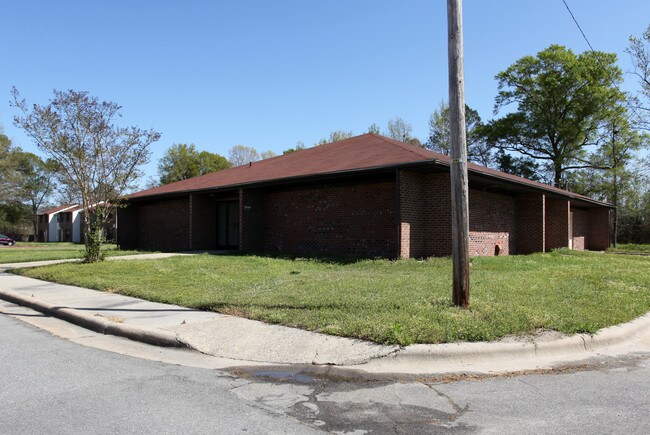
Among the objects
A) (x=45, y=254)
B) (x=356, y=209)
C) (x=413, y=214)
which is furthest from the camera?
(x=45, y=254)

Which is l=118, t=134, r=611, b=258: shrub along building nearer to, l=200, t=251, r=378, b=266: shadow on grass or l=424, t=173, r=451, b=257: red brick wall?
l=424, t=173, r=451, b=257: red brick wall

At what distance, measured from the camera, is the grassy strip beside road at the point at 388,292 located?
6273 millimetres

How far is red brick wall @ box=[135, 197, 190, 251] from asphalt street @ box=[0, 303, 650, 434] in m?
17.2

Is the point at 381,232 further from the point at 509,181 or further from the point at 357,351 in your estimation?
the point at 357,351

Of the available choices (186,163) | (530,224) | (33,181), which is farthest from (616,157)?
(33,181)

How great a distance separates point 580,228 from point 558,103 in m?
18.3

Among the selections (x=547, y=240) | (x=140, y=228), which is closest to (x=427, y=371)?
(x=547, y=240)

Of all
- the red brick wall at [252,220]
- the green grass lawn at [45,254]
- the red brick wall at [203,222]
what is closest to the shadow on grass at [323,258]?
the red brick wall at [252,220]

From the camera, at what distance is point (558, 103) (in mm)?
42844

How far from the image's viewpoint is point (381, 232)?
15492 millimetres

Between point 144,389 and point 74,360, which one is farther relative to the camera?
point 74,360

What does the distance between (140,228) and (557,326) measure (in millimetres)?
24058

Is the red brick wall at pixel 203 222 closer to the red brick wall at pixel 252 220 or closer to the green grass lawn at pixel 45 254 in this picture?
the green grass lawn at pixel 45 254

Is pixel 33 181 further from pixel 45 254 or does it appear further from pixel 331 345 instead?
pixel 331 345
